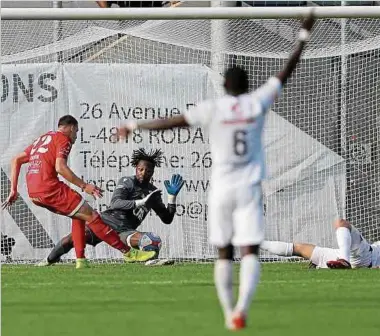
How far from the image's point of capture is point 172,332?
8500 mm

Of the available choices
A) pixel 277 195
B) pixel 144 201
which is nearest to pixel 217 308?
pixel 144 201

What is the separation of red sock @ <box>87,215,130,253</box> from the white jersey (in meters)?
7.13

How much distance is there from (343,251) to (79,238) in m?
3.29

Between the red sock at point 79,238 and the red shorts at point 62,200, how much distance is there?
0.15 metres

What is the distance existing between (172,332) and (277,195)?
1042 cm

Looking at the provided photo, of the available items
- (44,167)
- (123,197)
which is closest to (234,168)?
(44,167)

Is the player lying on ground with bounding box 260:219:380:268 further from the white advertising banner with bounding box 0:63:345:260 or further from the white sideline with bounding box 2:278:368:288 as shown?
the white advertising banner with bounding box 0:63:345:260

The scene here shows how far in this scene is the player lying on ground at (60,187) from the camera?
16000 millimetres

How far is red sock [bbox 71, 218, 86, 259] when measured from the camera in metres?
16.0

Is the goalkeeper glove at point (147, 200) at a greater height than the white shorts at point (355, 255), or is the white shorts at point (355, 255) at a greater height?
the goalkeeper glove at point (147, 200)

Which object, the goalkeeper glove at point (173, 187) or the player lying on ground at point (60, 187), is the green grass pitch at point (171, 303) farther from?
the goalkeeper glove at point (173, 187)

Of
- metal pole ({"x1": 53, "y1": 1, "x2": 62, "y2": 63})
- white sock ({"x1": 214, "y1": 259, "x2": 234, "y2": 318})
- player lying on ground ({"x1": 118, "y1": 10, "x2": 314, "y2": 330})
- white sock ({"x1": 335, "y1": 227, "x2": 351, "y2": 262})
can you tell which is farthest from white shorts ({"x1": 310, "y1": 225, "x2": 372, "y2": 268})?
white sock ({"x1": 214, "y1": 259, "x2": 234, "y2": 318})

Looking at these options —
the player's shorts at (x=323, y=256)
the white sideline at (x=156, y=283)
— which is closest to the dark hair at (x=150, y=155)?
the player's shorts at (x=323, y=256)

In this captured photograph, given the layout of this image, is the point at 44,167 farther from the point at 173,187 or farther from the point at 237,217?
the point at 237,217
